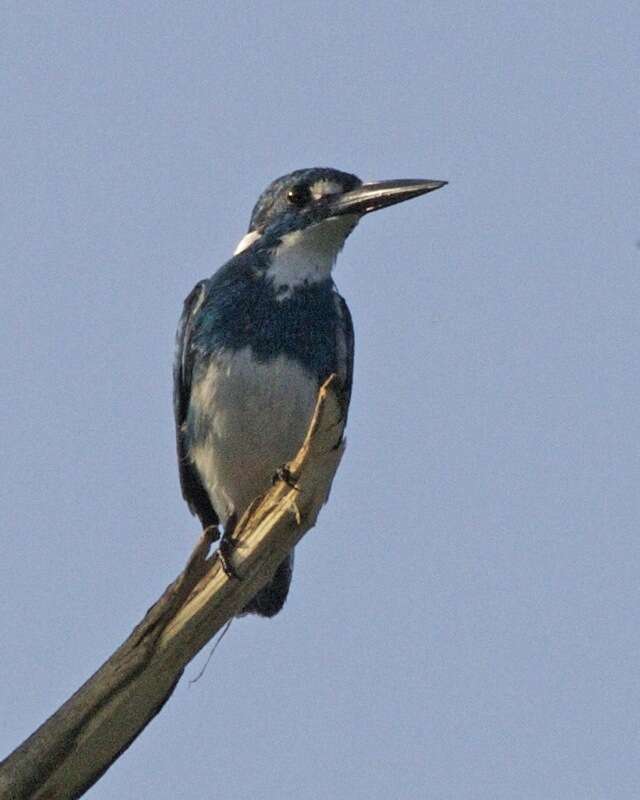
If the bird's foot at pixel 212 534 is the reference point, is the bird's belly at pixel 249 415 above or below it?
above

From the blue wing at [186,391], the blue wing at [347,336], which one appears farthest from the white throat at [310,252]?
the blue wing at [186,391]

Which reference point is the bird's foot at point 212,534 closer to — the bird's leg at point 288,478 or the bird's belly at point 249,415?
the bird's leg at point 288,478

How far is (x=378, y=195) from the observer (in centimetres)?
932

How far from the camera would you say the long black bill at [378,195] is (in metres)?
9.25

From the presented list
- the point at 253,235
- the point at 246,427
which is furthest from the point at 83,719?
the point at 253,235

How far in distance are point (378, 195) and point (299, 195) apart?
52 cm

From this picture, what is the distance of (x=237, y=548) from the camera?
6.85 meters

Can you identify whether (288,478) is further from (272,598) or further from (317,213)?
(317,213)

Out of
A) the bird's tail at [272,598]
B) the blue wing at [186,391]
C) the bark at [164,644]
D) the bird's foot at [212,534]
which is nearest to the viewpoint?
the bark at [164,644]

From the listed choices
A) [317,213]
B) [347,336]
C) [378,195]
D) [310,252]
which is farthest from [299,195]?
[347,336]

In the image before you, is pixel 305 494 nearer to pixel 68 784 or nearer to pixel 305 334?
pixel 68 784

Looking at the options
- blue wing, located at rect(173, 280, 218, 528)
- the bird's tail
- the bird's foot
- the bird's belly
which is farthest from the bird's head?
the bird's foot

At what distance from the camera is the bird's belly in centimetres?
885

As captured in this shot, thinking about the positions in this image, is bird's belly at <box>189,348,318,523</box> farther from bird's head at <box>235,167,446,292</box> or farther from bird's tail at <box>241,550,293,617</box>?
bird's head at <box>235,167,446,292</box>
